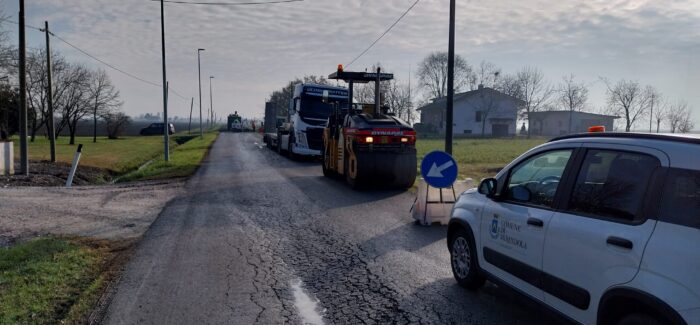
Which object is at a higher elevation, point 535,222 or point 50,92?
point 50,92

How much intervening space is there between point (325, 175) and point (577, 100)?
181 ft

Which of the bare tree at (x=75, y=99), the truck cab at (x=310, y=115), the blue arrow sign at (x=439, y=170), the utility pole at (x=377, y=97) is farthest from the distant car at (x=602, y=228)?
the bare tree at (x=75, y=99)

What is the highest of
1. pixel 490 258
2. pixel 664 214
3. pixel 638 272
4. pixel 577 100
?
pixel 577 100

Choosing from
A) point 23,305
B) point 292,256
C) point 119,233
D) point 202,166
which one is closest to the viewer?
point 23,305

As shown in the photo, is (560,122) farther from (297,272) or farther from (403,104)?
(297,272)

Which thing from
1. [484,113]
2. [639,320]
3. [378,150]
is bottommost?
[639,320]

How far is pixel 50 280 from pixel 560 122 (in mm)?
72894

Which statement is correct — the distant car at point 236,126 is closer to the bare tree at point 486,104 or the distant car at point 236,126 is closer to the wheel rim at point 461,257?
the bare tree at point 486,104

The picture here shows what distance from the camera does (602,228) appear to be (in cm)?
360

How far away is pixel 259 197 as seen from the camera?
1259cm

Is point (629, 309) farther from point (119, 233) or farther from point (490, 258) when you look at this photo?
point (119, 233)

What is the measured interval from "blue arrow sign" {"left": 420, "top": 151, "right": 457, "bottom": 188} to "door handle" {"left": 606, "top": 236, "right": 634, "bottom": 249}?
556 centimetres

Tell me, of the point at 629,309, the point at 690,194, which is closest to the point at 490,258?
the point at 629,309

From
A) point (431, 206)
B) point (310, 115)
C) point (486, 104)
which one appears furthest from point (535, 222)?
point (486, 104)
